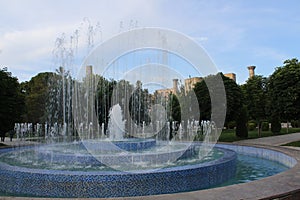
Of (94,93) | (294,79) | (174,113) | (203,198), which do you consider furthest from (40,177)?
(174,113)

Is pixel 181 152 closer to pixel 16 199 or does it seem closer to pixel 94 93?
pixel 16 199

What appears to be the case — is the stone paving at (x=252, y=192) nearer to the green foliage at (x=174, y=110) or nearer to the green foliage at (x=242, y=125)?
the green foliage at (x=242, y=125)

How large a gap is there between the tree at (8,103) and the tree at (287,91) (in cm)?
1566

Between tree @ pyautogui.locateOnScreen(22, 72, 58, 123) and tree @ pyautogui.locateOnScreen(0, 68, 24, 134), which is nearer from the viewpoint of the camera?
tree @ pyautogui.locateOnScreen(0, 68, 24, 134)

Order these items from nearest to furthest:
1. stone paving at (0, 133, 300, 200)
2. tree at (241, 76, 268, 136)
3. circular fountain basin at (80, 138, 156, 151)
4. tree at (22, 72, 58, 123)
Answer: stone paving at (0, 133, 300, 200), circular fountain basin at (80, 138, 156, 151), tree at (241, 76, 268, 136), tree at (22, 72, 58, 123)

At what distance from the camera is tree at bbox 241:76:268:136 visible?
2220cm

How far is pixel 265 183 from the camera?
17.3ft

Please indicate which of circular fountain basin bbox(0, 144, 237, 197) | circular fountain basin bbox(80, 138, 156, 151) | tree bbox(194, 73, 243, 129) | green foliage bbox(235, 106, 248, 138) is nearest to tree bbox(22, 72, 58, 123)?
tree bbox(194, 73, 243, 129)

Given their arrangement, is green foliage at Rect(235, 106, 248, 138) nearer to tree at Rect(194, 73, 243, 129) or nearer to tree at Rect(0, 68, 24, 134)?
tree at Rect(194, 73, 243, 129)

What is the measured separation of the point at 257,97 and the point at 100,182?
19152 mm

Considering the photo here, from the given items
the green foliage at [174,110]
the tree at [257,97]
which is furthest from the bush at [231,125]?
the tree at [257,97]

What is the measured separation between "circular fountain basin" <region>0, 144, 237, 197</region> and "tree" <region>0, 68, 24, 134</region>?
10.9 metres

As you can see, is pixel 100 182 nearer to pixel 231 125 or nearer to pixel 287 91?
pixel 287 91

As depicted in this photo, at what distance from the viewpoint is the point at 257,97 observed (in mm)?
22547
